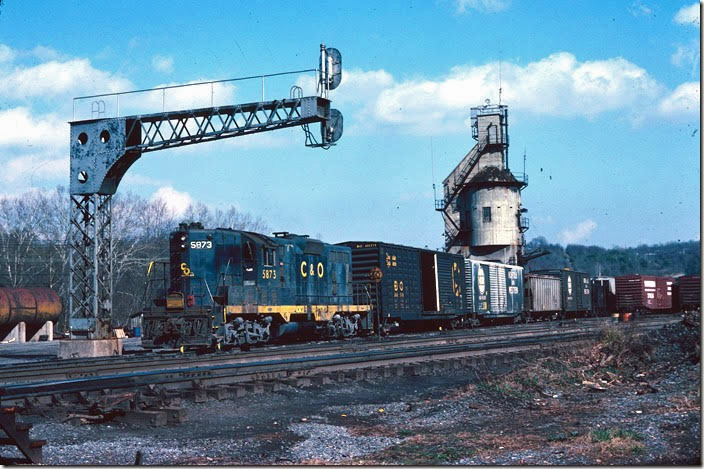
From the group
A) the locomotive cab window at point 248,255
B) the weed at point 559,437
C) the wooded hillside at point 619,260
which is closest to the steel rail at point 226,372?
the locomotive cab window at point 248,255

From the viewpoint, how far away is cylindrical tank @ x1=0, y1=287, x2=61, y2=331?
123ft

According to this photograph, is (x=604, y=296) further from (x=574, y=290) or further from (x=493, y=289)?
(x=493, y=289)

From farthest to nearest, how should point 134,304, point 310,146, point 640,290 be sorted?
point 134,304
point 640,290
point 310,146

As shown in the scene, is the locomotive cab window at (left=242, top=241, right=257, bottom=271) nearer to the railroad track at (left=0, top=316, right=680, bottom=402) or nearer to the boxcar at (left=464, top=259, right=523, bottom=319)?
the railroad track at (left=0, top=316, right=680, bottom=402)

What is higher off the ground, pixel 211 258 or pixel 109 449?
pixel 211 258

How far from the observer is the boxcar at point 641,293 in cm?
5300

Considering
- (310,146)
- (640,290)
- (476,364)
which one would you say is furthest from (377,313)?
(640,290)

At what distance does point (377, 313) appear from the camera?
95.6 feet

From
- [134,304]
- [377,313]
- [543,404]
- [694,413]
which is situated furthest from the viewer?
[134,304]

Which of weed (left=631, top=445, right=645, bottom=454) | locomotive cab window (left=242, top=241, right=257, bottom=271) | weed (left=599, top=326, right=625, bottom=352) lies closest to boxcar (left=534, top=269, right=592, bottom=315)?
locomotive cab window (left=242, top=241, right=257, bottom=271)

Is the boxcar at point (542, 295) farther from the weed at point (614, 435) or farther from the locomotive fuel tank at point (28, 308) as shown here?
the weed at point (614, 435)

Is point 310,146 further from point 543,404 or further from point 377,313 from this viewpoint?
point 543,404

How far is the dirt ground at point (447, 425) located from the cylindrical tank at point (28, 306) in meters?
28.0

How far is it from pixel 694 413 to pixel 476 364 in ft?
27.5
